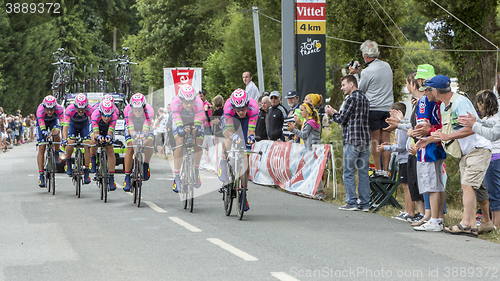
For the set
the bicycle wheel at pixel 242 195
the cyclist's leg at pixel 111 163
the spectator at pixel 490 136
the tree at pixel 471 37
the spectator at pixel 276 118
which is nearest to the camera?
the spectator at pixel 490 136

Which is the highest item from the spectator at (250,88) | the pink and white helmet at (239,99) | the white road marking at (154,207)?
the spectator at (250,88)

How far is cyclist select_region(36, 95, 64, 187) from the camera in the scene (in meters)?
14.2

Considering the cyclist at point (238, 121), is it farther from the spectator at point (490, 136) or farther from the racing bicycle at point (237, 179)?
the spectator at point (490, 136)

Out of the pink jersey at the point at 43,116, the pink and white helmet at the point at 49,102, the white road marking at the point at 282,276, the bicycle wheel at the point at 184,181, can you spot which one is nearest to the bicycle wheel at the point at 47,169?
the pink jersey at the point at 43,116

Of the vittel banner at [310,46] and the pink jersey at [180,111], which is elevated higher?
the vittel banner at [310,46]

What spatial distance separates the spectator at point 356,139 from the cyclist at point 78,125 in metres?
5.31

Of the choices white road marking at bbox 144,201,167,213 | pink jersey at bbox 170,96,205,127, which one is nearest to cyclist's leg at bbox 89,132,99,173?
white road marking at bbox 144,201,167,213

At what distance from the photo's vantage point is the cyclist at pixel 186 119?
11.0m

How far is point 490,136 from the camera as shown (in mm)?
8109

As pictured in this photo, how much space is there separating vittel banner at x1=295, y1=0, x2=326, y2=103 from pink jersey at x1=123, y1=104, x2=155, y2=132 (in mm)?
4999

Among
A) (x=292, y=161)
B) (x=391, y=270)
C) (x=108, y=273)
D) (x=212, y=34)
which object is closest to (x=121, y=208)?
(x=292, y=161)

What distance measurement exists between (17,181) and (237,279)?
12.1 metres

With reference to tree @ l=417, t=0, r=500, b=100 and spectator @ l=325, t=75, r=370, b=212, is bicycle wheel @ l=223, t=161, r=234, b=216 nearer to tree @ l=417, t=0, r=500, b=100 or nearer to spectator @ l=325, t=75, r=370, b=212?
spectator @ l=325, t=75, r=370, b=212

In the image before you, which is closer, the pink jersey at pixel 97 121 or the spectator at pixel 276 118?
the pink jersey at pixel 97 121
